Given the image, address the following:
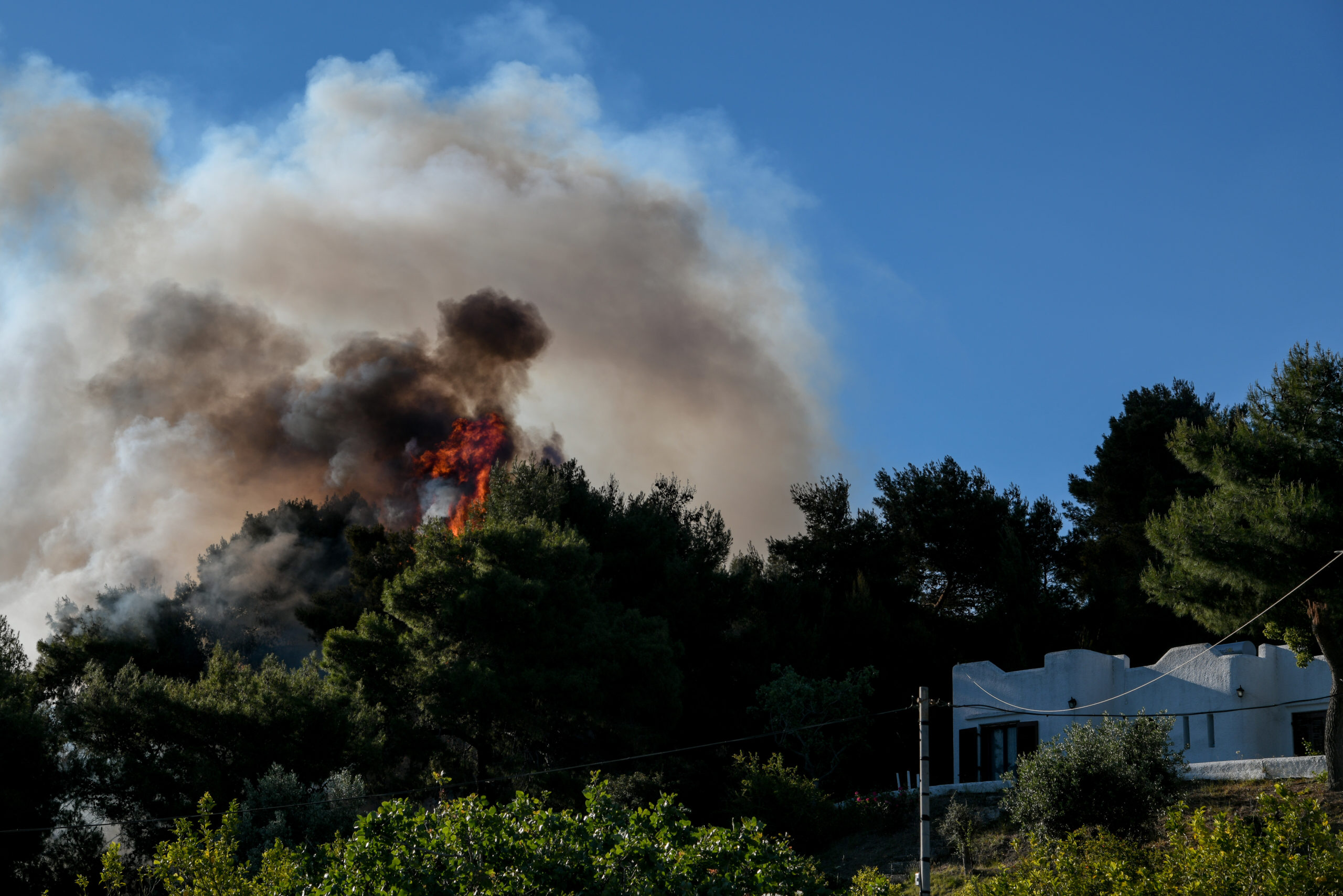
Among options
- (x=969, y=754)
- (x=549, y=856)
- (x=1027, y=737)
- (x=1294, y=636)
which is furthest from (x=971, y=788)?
(x=549, y=856)

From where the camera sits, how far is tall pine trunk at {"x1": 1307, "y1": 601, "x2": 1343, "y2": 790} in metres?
22.7

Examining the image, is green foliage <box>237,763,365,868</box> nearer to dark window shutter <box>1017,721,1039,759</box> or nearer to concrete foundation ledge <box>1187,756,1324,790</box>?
dark window shutter <box>1017,721,1039,759</box>

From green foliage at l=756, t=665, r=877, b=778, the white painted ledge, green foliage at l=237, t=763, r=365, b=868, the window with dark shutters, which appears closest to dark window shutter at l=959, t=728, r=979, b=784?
green foliage at l=756, t=665, r=877, b=778

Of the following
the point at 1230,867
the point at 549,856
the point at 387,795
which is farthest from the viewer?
the point at 387,795

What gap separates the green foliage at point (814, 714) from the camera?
1529 inches

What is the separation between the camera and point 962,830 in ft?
91.1

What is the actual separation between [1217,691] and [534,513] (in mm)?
25142

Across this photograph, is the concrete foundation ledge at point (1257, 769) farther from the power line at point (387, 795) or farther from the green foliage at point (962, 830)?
the power line at point (387, 795)

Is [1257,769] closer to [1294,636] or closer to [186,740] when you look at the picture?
[1294,636]

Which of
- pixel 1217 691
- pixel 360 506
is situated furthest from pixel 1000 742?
pixel 360 506

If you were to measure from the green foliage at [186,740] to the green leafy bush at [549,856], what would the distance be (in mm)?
22543

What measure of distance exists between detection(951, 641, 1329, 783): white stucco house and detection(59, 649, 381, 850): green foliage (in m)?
18.7

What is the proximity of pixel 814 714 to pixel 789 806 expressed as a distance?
7850 millimetres

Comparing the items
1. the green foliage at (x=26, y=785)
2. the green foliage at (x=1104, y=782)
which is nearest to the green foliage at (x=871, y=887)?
the green foliage at (x=1104, y=782)
